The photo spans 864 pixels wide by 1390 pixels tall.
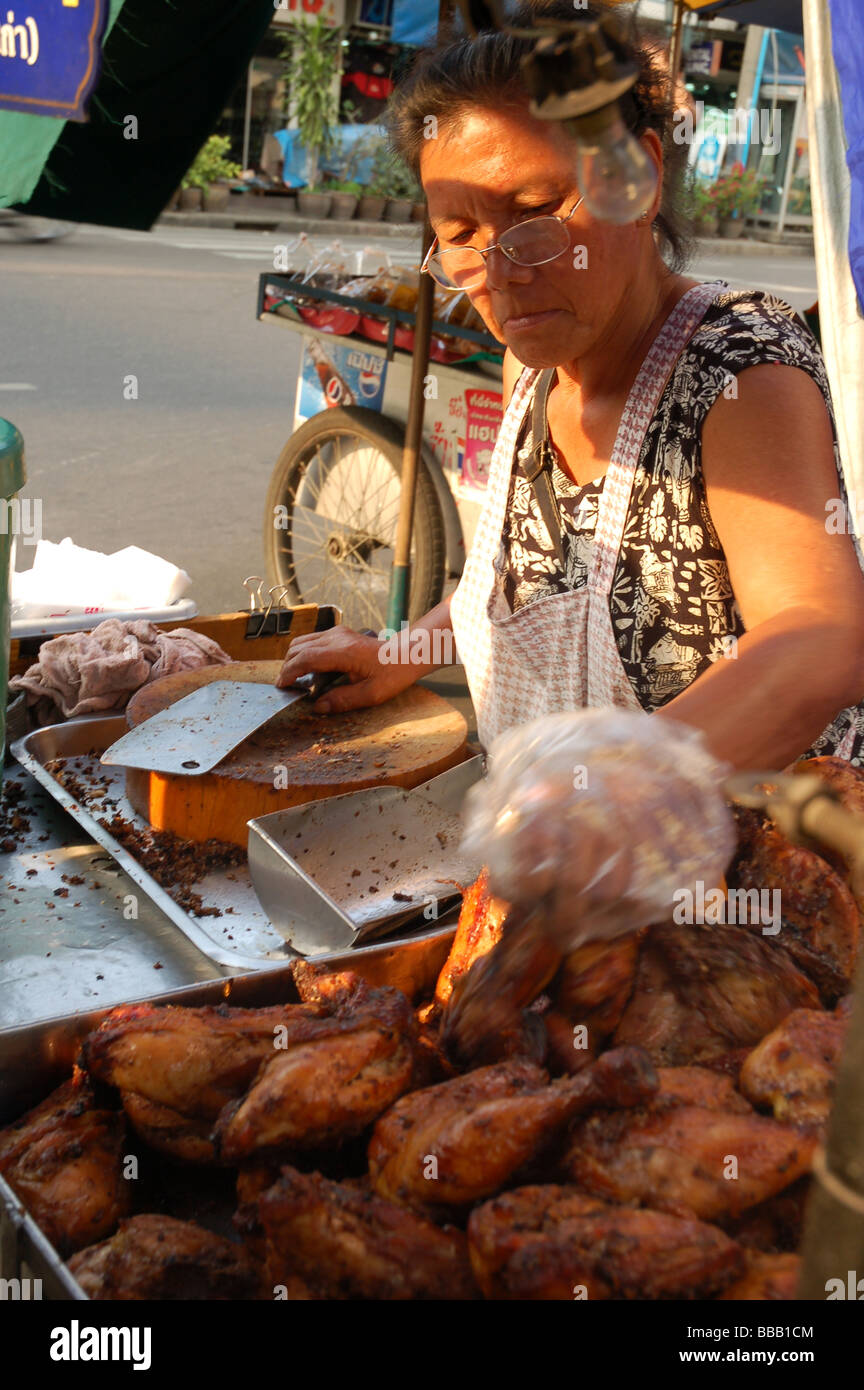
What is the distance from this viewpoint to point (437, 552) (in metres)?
4.63

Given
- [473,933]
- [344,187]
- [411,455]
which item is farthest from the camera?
[344,187]

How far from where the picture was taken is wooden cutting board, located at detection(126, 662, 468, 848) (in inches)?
77.2

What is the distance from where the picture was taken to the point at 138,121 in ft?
11.6

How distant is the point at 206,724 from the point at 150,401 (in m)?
7.41

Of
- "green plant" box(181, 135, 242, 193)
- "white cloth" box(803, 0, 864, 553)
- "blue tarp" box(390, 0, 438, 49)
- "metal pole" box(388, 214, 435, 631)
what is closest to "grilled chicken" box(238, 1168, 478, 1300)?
"white cloth" box(803, 0, 864, 553)

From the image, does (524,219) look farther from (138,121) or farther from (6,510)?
(138,121)

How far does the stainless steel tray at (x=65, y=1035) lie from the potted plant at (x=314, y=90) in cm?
2010

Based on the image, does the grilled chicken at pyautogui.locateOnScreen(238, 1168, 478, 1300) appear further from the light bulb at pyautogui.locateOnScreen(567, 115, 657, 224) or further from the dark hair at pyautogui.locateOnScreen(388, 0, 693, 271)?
the dark hair at pyautogui.locateOnScreen(388, 0, 693, 271)

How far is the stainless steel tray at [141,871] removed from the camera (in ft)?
5.70

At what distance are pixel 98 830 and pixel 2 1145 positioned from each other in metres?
0.78

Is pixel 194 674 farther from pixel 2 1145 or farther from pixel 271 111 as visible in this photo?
pixel 271 111

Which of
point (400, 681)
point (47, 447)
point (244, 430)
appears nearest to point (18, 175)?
point (400, 681)

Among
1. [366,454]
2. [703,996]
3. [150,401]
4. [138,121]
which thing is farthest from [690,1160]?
[150,401]

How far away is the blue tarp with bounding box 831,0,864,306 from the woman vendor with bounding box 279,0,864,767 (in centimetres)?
97
